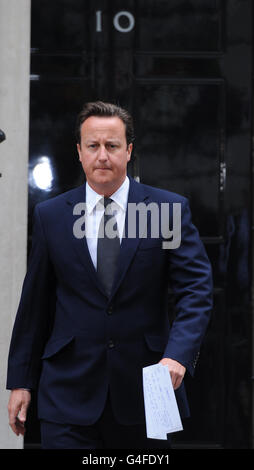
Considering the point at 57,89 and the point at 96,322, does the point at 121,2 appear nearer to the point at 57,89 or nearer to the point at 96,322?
the point at 57,89

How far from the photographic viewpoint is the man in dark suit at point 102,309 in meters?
3.66

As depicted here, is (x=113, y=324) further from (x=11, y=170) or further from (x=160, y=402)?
(x=11, y=170)

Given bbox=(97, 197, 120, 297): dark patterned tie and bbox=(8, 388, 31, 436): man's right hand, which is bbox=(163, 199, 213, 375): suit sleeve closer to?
bbox=(97, 197, 120, 297): dark patterned tie

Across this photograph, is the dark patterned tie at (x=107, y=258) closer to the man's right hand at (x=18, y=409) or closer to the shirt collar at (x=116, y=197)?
the shirt collar at (x=116, y=197)

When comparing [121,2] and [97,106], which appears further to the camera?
[121,2]

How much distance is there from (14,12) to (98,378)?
2797mm

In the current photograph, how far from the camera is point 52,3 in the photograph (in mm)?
5551

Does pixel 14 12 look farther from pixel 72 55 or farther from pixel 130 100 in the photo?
pixel 130 100

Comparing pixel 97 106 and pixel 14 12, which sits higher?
pixel 14 12

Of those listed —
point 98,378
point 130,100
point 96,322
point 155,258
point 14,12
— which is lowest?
point 98,378

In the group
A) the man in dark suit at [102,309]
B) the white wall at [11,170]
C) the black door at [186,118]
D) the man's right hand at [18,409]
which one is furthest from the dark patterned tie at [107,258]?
the black door at [186,118]

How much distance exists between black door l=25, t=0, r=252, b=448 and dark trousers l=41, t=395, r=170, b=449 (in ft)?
5.92

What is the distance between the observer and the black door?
5488 mm
